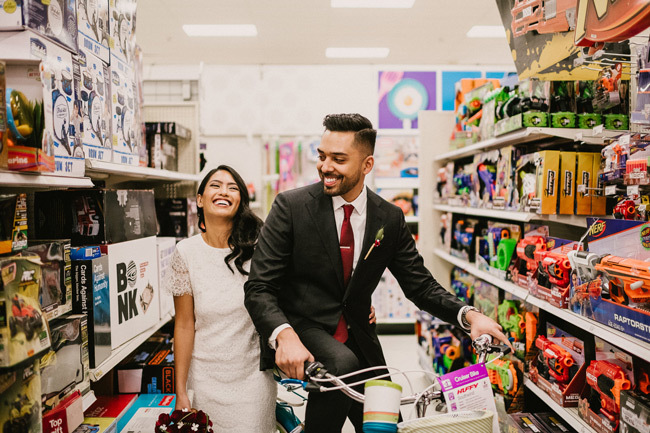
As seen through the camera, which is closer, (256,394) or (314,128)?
(256,394)

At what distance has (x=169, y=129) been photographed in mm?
2811

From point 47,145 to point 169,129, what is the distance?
1580 millimetres

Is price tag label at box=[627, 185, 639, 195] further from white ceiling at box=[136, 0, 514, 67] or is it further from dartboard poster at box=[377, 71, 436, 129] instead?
dartboard poster at box=[377, 71, 436, 129]

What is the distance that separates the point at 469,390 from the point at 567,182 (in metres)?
1.37

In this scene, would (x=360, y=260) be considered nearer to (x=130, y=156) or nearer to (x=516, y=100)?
(x=130, y=156)

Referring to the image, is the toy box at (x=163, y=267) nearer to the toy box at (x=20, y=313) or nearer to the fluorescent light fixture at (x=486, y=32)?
the toy box at (x=20, y=313)

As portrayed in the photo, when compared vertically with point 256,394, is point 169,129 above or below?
above

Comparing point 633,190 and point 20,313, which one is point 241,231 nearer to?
point 20,313

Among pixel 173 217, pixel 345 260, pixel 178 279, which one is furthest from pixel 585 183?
pixel 173 217

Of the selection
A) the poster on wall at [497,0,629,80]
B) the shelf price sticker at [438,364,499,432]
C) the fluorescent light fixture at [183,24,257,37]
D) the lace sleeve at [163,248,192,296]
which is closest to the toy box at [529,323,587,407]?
the shelf price sticker at [438,364,499,432]

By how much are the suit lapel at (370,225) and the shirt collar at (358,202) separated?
2cm

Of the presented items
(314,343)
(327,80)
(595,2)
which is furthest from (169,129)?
(327,80)

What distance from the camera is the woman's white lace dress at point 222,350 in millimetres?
2014

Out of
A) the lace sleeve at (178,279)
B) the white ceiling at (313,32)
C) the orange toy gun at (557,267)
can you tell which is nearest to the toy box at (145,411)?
the lace sleeve at (178,279)
